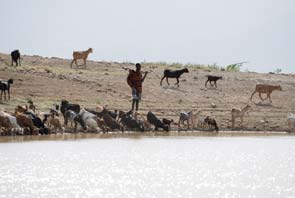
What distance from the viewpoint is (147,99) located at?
3356 cm

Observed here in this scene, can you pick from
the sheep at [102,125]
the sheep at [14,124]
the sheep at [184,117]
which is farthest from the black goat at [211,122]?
the sheep at [14,124]

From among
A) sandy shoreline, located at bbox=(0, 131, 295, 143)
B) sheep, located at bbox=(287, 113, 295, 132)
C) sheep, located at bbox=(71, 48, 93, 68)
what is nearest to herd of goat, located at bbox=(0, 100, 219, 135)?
sandy shoreline, located at bbox=(0, 131, 295, 143)

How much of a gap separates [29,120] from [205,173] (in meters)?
7.92

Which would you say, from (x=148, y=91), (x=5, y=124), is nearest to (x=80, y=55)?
(x=148, y=91)

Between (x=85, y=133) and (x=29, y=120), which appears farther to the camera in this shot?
(x=85, y=133)

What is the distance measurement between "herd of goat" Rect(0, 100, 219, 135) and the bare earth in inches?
63.8

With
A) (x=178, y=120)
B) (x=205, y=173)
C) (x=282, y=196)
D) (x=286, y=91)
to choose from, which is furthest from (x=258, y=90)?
(x=282, y=196)

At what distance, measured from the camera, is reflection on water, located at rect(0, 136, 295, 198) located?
15273mm

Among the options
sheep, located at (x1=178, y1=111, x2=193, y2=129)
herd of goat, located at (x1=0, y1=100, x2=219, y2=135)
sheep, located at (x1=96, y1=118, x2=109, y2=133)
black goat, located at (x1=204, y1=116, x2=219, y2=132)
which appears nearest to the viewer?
herd of goat, located at (x1=0, y1=100, x2=219, y2=135)

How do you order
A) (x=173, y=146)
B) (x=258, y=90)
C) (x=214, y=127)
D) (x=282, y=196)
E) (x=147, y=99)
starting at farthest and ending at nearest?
(x=258, y=90) → (x=147, y=99) → (x=214, y=127) → (x=173, y=146) → (x=282, y=196)

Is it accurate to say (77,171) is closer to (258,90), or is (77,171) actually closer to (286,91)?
(258,90)

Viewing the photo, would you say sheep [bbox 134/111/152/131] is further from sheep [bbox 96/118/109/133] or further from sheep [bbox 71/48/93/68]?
sheep [bbox 71/48/93/68]

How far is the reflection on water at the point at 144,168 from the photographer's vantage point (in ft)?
50.1

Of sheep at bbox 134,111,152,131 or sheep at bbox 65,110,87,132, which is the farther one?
sheep at bbox 134,111,152,131
